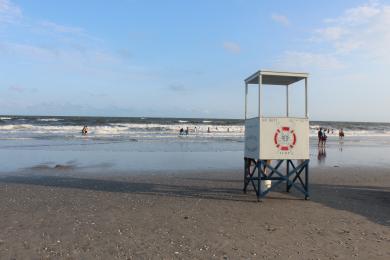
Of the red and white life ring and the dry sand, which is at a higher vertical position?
the red and white life ring

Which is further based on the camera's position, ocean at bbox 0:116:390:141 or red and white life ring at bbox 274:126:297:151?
ocean at bbox 0:116:390:141

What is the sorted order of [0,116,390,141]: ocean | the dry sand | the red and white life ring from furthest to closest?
[0,116,390,141]: ocean, the red and white life ring, the dry sand

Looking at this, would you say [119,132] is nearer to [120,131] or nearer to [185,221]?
[120,131]

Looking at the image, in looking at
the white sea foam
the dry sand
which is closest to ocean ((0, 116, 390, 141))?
the white sea foam

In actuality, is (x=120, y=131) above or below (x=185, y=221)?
above

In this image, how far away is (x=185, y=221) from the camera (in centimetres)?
826

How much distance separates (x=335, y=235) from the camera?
741 centimetres

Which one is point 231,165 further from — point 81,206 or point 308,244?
point 308,244

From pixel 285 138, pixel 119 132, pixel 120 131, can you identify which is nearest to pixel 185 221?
pixel 285 138

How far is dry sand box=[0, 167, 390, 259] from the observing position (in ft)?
21.2

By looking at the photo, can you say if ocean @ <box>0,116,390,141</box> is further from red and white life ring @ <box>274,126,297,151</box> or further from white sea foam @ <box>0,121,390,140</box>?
red and white life ring @ <box>274,126,297,151</box>

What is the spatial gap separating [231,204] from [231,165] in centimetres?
902

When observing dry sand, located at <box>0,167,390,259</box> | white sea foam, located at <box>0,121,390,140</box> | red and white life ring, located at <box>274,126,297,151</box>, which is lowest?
dry sand, located at <box>0,167,390,259</box>

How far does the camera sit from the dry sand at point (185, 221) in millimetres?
6465
